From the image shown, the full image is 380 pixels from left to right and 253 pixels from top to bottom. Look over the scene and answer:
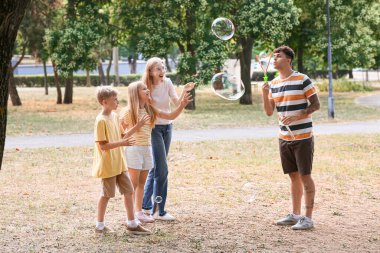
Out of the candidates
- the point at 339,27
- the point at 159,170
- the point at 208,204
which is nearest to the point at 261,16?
the point at 339,27

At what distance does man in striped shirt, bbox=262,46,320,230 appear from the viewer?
7.14m

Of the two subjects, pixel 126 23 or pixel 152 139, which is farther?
pixel 126 23

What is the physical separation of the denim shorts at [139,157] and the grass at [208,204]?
66cm

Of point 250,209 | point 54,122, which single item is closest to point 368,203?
point 250,209

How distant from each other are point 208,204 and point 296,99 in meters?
2.12

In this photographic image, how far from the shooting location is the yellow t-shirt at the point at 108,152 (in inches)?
264

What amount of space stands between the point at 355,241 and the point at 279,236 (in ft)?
2.39

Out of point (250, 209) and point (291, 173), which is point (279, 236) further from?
point (250, 209)

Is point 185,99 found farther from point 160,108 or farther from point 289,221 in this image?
point 289,221

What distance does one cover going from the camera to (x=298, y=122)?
283 inches

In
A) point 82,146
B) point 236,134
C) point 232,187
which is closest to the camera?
point 232,187

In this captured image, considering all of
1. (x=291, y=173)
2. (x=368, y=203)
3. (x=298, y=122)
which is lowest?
(x=368, y=203)

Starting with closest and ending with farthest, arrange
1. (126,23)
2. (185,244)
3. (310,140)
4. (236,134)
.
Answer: (185,244)
(310,140)
(236,134)
(126,23)

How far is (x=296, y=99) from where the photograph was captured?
7152mm
